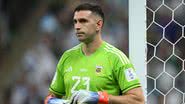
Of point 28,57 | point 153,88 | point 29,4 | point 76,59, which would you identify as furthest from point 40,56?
point 76,59

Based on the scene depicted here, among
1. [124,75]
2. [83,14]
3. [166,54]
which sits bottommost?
[166,54]

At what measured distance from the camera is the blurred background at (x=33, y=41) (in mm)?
2375

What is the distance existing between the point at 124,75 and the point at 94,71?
0.11 metres

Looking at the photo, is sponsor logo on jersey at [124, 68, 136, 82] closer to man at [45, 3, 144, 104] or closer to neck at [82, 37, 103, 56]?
man at [45, 3, 144, 104]

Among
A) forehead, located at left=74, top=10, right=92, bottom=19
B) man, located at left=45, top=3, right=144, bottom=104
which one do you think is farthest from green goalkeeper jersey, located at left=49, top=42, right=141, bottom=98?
forehead, located at left=74, top=10, right=92, bottom=19

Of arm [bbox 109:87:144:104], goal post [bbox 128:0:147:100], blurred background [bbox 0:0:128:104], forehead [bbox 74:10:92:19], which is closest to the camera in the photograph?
arm [bbox 109:87:144:104]

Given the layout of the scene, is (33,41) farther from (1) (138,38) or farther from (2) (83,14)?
(2) (83,14)

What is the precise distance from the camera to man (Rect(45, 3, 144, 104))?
1.53 metres

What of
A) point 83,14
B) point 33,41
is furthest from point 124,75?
point 33,41

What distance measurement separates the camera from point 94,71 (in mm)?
1580

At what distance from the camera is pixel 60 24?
238 cm

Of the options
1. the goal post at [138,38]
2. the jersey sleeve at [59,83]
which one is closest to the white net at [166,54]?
the goal post at [138,38]

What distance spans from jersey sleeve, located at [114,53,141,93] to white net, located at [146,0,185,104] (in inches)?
28.2

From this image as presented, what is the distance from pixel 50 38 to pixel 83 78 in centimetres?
85
